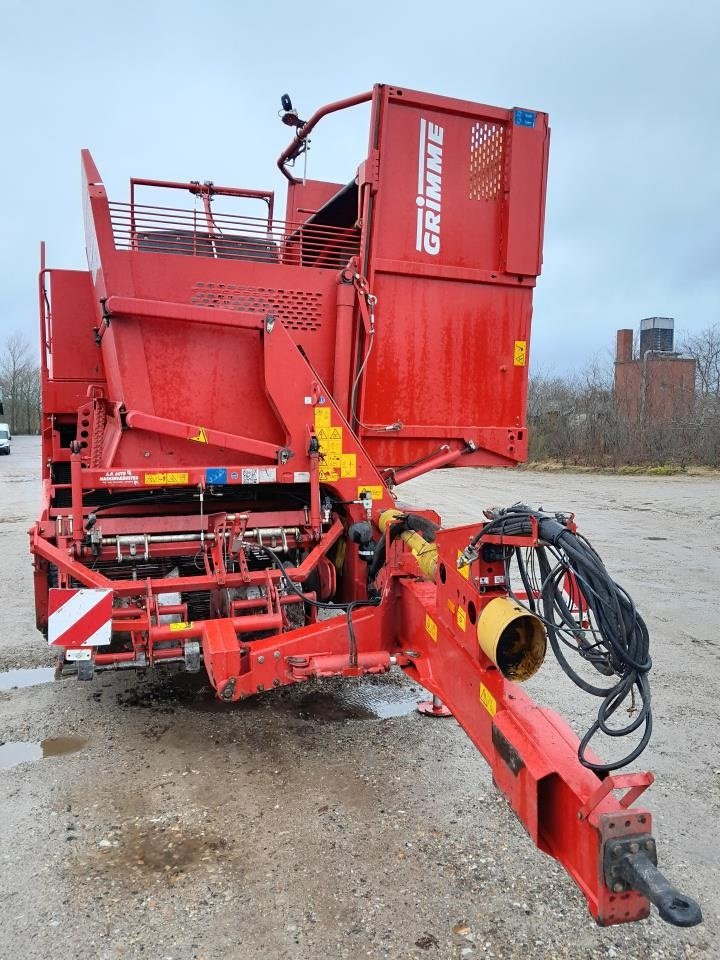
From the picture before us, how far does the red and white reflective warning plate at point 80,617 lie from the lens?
10.9ft

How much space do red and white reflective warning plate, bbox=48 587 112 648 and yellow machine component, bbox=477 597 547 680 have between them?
192 cm

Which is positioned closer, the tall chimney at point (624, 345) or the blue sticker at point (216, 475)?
the blue sticker at point (216, 475)

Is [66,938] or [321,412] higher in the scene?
[321,412]

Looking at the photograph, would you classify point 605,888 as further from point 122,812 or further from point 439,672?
point 122,812

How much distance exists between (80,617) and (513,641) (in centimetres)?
212

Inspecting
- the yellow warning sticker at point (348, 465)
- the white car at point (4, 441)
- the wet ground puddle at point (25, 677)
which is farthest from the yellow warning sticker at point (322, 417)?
the white car at point (4, 441)

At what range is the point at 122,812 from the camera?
119 inches

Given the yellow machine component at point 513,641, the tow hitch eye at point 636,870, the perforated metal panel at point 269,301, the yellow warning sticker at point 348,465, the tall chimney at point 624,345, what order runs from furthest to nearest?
the tall chimney at point 624,345 → the yellow warning sticker at point 348,465 → the perforated metal panel at point 269,301 → the yellow machine component at point 513,641 → the tow hitch eye at point 636,870

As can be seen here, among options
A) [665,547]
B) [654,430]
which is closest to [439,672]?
[665,547]

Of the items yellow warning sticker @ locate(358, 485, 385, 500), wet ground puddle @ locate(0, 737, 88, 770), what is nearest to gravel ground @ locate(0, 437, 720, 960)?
wet ground puddle @ locate(0, 737, 88, 770)

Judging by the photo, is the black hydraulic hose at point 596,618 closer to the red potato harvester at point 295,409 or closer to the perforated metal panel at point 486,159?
the red potato harvester at point 295,409

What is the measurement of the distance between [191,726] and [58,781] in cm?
78

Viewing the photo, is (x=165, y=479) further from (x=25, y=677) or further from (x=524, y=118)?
(x=524, y=118)

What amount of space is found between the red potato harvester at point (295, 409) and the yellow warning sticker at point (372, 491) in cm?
2
